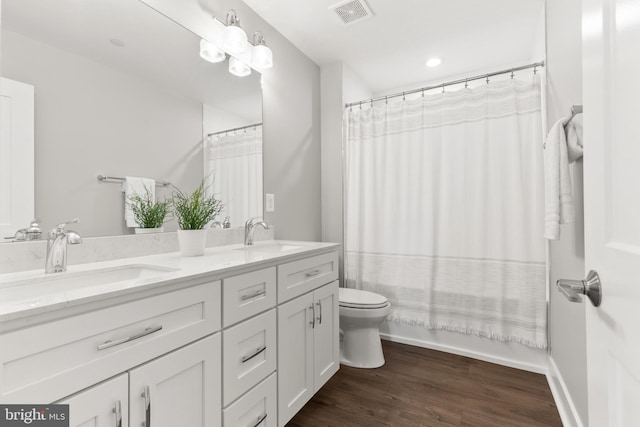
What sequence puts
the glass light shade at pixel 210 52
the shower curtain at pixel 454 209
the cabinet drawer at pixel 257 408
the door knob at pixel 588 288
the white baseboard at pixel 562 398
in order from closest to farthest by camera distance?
the door knob at pixel 588 288 < the cabinet drawer at pixel 257 408 < the white baseboard at pixel 562 398 < the glass light shade at pixel 210 52 < the shower curtain at pixel 454 209

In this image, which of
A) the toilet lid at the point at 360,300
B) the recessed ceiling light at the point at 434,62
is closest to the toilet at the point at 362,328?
the toilet lid at the point at 360,300

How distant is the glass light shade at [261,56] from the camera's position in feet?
6.10

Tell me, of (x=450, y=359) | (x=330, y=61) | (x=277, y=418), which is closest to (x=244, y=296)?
(x=277, y=418)

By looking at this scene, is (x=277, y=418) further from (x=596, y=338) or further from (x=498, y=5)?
(x=498, y=5)

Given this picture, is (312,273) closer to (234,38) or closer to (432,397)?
(432,397)

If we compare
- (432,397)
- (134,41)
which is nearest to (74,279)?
(134,41)

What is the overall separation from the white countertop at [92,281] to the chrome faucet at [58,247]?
0.03 meters

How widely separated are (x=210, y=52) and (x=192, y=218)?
98cm

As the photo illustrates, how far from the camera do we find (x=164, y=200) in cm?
143

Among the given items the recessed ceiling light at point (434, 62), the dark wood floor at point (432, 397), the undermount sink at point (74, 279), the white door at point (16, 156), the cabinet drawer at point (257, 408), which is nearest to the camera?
the undermount sink at point (74, 279)

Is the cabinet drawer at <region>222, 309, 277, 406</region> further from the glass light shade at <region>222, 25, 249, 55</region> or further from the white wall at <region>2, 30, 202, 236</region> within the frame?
the glass light shade at <region>222, 25, 249, 55</region>

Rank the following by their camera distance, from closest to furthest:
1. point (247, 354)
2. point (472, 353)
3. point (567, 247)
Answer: point (247, 354) < point (567, 247) < point (472, 353)

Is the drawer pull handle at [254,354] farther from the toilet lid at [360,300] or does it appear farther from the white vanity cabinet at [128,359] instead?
the toilet lid at [360,300]

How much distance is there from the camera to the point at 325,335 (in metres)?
1.63
